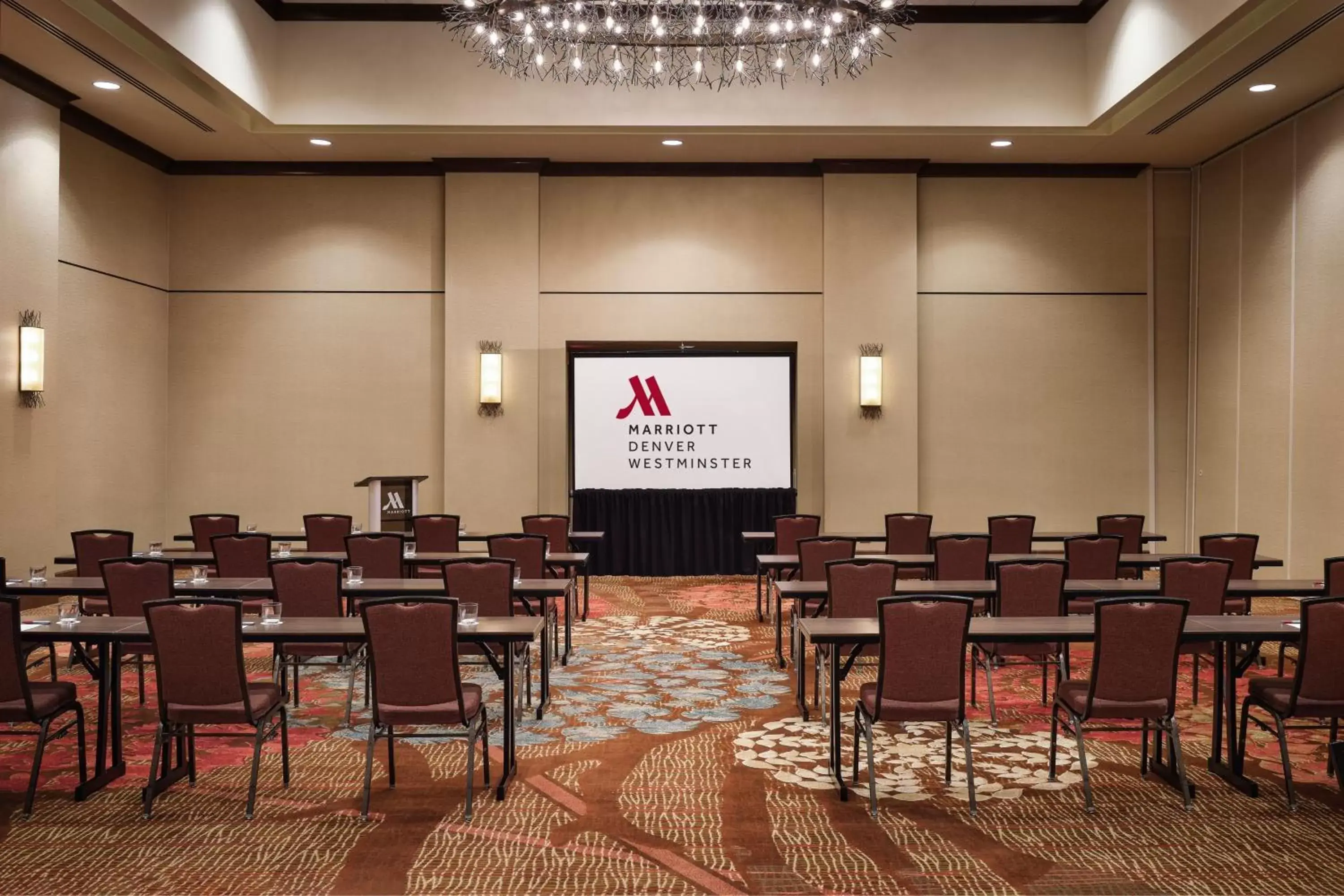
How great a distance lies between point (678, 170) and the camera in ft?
41.2

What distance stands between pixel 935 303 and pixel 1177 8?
4267 mm

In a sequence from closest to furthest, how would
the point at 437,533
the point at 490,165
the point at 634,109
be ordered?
1. the point at 437,533
2. the point at 634,109
3. the point at 490,165

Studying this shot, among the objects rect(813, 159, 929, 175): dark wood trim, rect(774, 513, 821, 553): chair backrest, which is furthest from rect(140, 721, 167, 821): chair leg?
rect(813, 159, 929, 175): dark wood trim

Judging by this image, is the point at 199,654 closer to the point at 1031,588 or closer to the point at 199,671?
the point at 199,671

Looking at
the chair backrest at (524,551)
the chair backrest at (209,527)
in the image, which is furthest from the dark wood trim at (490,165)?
the chair backrest at (524,551)

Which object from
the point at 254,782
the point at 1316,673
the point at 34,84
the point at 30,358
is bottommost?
the point at 254,782

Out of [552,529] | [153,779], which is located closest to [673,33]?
[552,529]

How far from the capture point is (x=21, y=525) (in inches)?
366

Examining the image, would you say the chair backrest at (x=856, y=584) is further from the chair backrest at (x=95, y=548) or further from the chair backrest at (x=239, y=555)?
the chair backrest at (x=95, y=548)

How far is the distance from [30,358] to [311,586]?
5217mm

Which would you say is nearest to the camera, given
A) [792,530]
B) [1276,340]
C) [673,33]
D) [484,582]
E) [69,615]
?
[69,615]

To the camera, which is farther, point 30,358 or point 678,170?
point 678,170

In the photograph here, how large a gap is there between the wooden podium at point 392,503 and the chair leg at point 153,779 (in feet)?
18.8

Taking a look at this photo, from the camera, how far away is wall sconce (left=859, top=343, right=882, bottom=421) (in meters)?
12.2
